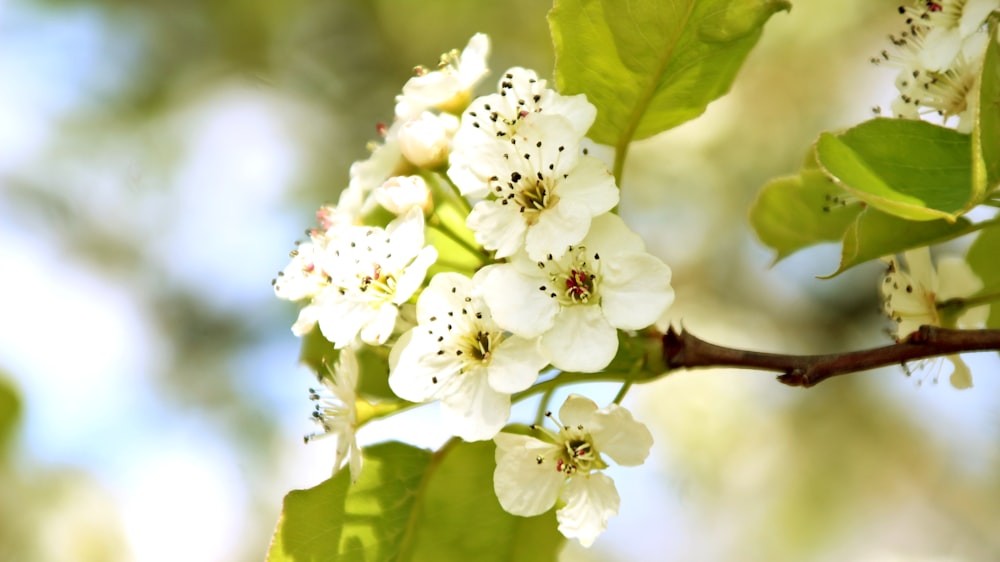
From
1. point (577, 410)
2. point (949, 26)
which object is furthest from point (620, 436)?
point (949, 26)

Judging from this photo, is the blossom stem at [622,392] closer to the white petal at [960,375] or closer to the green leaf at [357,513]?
the green leaf at [357,513]

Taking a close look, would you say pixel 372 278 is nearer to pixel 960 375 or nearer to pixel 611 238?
pixel 611 238

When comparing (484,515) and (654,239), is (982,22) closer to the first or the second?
(484,515)

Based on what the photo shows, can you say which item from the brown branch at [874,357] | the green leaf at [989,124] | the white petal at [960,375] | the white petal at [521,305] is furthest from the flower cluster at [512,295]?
the white petal at [960,375]

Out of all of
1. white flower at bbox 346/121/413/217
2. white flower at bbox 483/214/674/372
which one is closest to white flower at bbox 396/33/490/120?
white flower at bbox 346/121/413/217

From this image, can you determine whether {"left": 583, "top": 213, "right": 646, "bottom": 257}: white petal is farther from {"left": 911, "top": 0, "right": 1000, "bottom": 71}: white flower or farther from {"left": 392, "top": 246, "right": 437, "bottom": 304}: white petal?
{"left": 911, "top": 0, "right": 1000, "bottom": 71}: white flower

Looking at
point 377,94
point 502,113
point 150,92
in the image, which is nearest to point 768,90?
point 377,94
